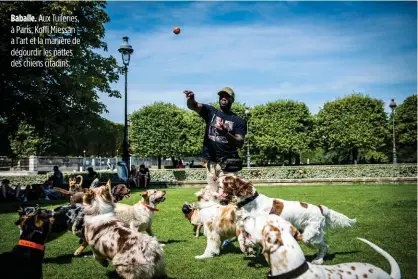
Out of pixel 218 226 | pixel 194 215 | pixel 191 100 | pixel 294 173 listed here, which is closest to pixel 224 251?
pixel 218 226

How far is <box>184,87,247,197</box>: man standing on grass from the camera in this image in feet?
24.7

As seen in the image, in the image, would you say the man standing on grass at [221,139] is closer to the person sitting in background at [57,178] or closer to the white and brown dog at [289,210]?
the white and brown dog at [289,210]

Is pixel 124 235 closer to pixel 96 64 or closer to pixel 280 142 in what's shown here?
pixel 96 64

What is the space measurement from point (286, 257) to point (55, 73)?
68.8 ft

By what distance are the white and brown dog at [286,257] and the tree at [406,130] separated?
67.3m

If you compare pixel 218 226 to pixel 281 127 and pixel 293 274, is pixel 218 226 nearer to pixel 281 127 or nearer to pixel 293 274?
pixel 293 274

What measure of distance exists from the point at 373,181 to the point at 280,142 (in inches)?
995

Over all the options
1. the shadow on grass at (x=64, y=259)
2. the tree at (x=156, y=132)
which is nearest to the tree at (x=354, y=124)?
the tree at (x=156, y=132)

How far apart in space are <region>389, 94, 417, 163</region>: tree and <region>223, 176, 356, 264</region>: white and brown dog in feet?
213

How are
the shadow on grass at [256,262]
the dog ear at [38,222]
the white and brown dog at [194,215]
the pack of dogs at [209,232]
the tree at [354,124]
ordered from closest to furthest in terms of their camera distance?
the pack of dogs at [209,232] < the dog ear at [38,222] < the shadow on grass at [256,262] < the white and brown dog at [194,215] < the tree at [354,124]

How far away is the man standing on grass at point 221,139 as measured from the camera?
24.7 ft

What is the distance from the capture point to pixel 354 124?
5269cm

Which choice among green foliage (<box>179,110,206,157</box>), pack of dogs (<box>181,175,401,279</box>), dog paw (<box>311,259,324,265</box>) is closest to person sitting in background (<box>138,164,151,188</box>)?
pack of dogs (<box>181,175,401,279</box>)

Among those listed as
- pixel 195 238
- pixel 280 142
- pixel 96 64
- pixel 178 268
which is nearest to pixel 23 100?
pixel 96 64
